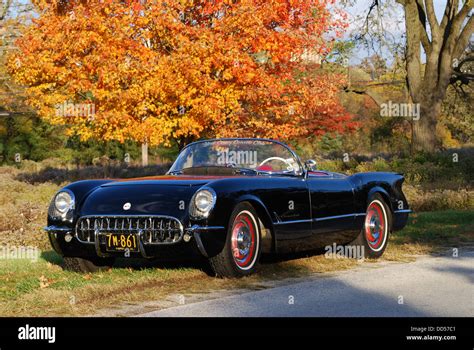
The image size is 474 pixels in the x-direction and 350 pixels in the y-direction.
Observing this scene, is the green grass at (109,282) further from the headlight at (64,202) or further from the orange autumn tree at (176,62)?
the orange autumn tree at (176,62)

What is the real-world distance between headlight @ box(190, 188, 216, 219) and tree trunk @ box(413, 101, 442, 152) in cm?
2070

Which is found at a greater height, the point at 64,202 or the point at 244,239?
the point at 64,202

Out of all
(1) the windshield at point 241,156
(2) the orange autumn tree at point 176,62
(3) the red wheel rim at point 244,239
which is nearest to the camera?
(3) the red wheel rim at point 244,239

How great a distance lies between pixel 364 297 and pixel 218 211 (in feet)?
5.34

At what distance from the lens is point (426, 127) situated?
28297mm

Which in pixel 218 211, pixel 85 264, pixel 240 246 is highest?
pixel 218 211

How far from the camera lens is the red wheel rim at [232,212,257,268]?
8.46m

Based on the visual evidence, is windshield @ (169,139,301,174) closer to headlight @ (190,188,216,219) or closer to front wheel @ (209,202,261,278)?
front wheel @ (209,202,261,278)

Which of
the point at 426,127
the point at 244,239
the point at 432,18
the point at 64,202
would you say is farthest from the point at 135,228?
the point at 432,18

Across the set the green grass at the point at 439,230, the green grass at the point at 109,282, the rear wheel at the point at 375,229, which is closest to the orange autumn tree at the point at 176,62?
the green grass at the point at 439,230

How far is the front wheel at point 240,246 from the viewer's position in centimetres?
829

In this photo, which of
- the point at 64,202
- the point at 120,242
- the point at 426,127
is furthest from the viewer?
the point at 426,127

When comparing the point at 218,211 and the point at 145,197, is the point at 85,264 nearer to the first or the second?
the point at 145,197

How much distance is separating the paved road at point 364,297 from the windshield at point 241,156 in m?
1.60
